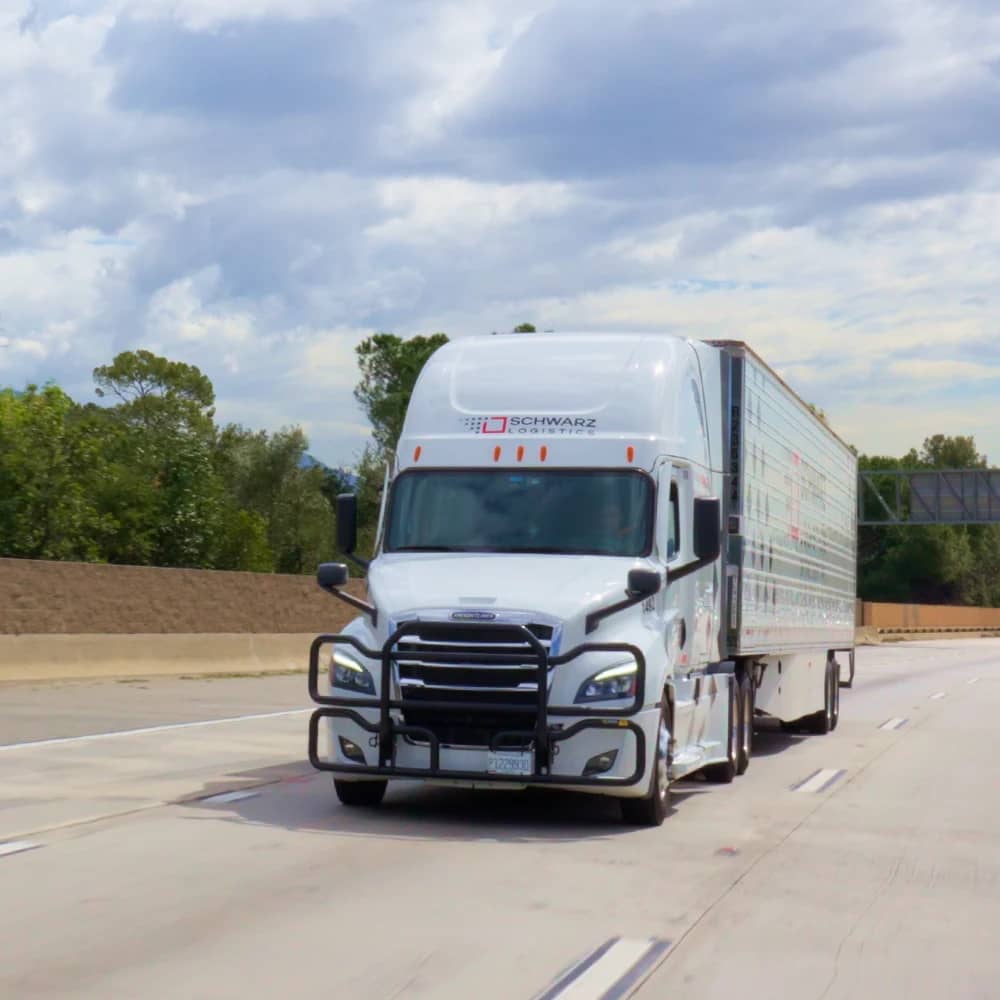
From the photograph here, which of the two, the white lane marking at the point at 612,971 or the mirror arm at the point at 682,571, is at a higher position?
the mirror arm at the point at 682,571

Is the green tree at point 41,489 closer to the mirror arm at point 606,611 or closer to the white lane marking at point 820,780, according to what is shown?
the white lane marking at point 820,780

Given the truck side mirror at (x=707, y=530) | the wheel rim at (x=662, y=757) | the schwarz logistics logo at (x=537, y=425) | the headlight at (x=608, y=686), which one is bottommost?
the wheel rim at (x=662, y=757)

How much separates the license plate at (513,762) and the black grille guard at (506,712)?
0.12 ft

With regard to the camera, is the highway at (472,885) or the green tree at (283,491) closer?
the highway at (472,885)

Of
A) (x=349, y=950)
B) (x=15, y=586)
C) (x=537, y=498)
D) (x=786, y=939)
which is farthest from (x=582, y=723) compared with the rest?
(x=15, y=586)

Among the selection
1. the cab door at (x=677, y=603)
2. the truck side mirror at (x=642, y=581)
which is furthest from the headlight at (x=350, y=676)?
the cab door at (x=677, y=603)

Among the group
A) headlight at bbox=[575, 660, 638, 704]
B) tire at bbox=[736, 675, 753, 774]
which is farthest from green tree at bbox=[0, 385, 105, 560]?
headlight at bbox=[575, 660, 638, 704]

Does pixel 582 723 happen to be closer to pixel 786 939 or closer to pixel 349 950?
pixel 786 939

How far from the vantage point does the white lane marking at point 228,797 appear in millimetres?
12771

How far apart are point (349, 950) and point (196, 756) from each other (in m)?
8.88

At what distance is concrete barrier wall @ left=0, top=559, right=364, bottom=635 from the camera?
996 inches

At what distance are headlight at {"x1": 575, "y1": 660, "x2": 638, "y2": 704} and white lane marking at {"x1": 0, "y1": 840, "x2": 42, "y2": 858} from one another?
349cm

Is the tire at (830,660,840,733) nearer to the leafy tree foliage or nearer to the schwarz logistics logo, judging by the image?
the schwarz logistics logo

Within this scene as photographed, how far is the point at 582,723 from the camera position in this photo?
11.3m
